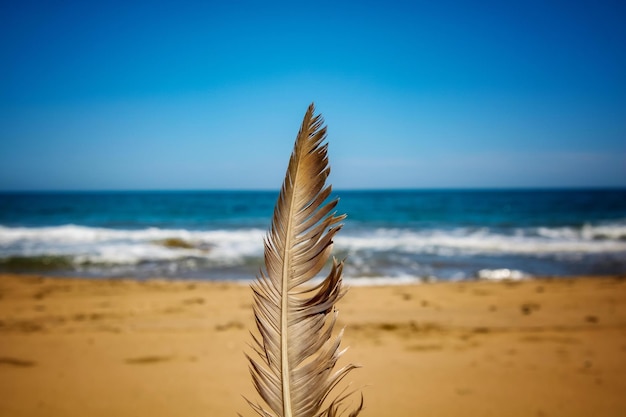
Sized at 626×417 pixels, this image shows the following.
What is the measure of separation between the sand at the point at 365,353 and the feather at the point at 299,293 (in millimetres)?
807

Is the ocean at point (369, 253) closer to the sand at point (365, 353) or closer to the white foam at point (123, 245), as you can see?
the white foam at point (123, 245)

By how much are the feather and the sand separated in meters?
0.81

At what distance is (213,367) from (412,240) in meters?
13.1

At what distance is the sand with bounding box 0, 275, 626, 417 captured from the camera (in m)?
2.99

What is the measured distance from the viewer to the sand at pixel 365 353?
2.99 metres

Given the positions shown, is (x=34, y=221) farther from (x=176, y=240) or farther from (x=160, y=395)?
(x=160, y=395)

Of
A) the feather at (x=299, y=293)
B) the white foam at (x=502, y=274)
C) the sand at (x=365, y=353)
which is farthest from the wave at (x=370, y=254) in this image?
the feather at (x=299, y=293)

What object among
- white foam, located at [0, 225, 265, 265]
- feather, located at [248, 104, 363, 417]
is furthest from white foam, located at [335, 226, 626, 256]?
feather, located at [248, 104, 363, 417]

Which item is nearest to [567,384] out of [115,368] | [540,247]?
[115,368]

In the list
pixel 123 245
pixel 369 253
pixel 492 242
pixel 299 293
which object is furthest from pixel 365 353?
pixel 123 245

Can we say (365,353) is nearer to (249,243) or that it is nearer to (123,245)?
(249,243)

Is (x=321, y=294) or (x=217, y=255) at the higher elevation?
(x=321, y=294)

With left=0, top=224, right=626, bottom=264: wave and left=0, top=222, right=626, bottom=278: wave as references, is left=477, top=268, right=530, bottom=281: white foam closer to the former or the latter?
left=0, top=222, right=626, bottom=278: wave

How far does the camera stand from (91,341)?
170 inches
